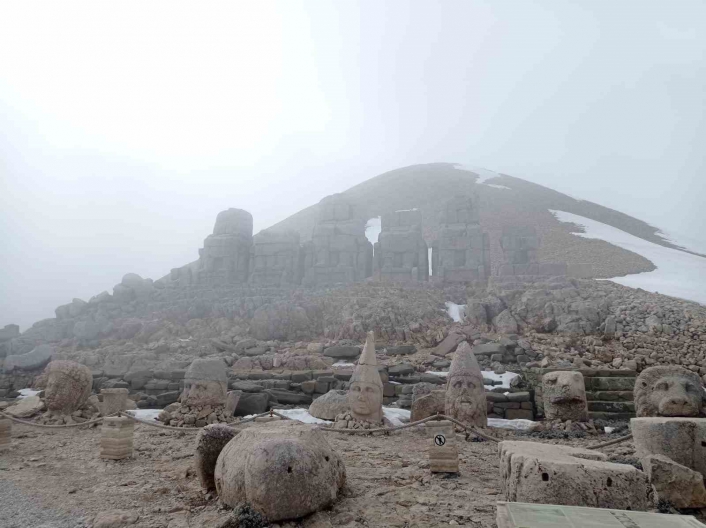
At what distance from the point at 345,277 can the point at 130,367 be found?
12.1 meters

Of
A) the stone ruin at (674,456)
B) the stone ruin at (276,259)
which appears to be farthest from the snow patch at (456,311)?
the stone ruin at (674,456)

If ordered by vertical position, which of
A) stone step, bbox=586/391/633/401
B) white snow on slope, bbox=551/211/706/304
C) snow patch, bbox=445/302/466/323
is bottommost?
stone step, bbox=586/391/633/401

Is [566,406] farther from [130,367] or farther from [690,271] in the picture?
[690,271]

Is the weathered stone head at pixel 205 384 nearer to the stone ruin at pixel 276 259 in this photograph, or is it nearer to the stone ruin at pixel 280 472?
the stone ruin at pixel 280 472

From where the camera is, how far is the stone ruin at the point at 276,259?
25594 mm

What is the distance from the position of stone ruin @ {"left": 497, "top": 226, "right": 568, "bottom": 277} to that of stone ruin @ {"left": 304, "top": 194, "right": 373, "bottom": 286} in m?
6.77

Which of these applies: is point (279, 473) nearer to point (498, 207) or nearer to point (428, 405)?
point (428, 405)

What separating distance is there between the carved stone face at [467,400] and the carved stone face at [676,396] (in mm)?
2809

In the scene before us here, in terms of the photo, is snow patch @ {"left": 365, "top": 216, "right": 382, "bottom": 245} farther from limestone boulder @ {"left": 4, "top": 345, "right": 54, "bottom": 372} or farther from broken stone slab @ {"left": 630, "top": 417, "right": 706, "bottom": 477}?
broken stone slab @ {"left": 630, "top": 417, "right": 706, "bottom": 477}

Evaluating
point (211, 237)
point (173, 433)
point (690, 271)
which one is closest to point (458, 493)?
point (173, 433)

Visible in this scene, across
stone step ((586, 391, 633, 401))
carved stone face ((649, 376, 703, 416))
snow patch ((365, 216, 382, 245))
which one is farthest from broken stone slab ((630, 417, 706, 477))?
snow patch ((365, 216, 382, 245))

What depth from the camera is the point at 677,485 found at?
444 centimetres

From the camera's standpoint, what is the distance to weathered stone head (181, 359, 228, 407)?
9664mm

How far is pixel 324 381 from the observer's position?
12102 millimetres
